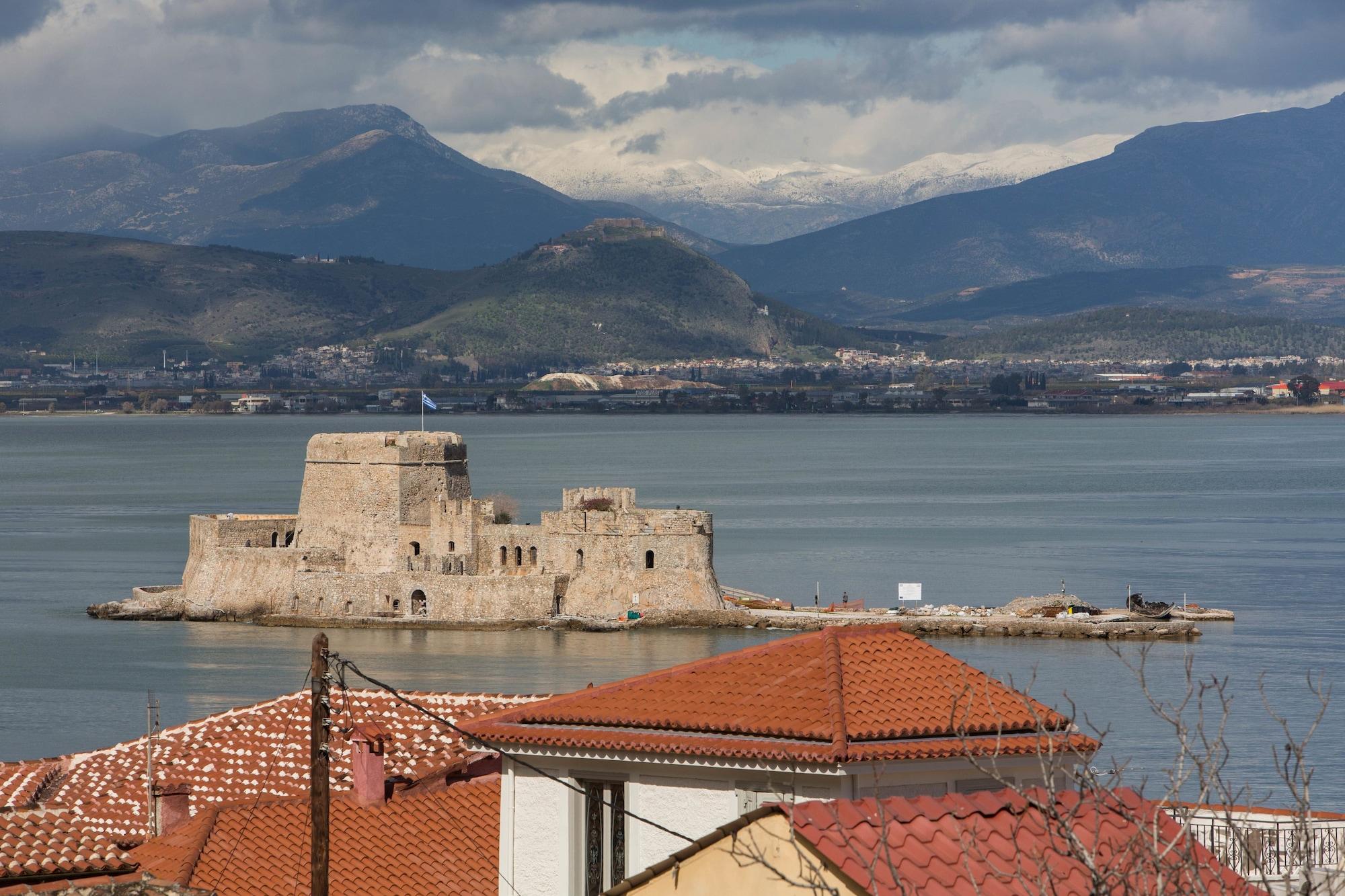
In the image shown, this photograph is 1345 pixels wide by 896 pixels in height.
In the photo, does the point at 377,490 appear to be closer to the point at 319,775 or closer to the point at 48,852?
the point at 48,852

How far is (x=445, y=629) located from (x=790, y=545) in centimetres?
2599

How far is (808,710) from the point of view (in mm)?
9797

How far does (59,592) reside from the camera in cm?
6069

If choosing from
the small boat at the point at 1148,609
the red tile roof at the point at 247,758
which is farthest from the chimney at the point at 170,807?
the small boat at the point at 1148,609

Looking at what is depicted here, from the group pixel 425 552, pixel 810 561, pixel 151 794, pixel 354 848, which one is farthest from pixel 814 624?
pixel 354 848

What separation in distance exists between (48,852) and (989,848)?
4494mm


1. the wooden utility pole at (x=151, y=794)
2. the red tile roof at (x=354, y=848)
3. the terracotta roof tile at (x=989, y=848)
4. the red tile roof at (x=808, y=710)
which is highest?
the red tile roof at (x=808, y=710)

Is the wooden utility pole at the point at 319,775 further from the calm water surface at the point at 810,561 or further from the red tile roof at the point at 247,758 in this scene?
the red tile roof at the point at 247,758

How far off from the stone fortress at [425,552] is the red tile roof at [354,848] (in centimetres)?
3297

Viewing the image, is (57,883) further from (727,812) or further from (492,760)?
(492,760)

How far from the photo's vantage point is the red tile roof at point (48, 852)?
10.1 m

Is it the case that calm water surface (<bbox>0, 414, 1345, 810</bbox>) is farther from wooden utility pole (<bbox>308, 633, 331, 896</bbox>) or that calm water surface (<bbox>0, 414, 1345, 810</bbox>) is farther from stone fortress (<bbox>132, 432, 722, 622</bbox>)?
wooden utility pole (<bbox>308, 633, 331, 896</bbox>)

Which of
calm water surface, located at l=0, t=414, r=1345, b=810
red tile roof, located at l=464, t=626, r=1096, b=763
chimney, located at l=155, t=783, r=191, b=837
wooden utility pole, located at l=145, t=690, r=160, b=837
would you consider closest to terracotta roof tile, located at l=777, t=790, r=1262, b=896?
red tile roof, located at l=464, t=626, r=1096, b=763

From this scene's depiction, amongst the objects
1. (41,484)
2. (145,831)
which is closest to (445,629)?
(145,831)
